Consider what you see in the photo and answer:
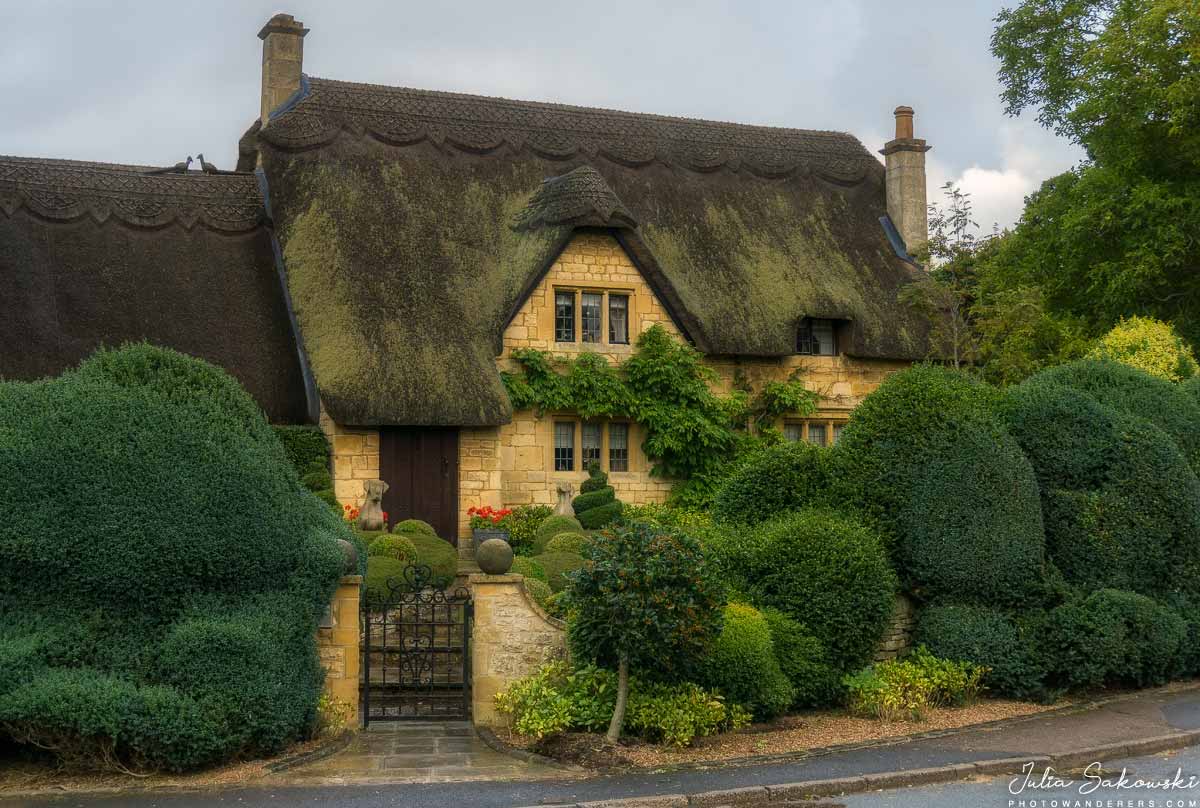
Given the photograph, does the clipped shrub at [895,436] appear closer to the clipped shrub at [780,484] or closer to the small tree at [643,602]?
the clipped shrub at [780,484]

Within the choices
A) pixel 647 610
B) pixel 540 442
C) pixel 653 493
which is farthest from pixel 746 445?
pixel 647 610

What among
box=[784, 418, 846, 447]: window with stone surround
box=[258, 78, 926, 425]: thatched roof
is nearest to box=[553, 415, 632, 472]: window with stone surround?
box=[258, 78, 926, 425]: thatched roof

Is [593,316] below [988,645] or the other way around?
the other way around

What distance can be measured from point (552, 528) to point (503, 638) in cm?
706

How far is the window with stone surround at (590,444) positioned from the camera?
2203 cm

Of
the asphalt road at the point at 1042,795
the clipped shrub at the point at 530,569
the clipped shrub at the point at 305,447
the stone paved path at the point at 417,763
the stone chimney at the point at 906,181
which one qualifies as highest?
the stone chimney at the point at 906,181

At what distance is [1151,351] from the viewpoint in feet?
66.0

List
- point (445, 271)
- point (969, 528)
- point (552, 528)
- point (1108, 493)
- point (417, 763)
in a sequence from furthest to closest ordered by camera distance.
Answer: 1. point (445, 271)
2. point (552, 528)
3. point (1108, 493)
4. point (969, 528)
5. point (417, 763)

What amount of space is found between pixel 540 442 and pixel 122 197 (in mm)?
8183

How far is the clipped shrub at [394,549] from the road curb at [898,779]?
7324 mm

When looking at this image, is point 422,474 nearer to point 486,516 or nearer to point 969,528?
point 486,516

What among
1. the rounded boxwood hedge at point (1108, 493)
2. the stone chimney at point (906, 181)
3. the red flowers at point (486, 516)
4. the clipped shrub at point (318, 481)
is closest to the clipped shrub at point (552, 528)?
the red flowers at point (486, 516)

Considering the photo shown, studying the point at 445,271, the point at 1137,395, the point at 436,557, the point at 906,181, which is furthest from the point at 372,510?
the point at 906,181

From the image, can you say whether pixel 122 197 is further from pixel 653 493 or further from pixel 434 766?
pixel 434 766
